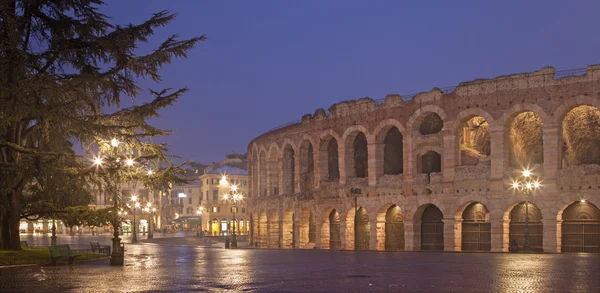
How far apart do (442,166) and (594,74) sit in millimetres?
11782

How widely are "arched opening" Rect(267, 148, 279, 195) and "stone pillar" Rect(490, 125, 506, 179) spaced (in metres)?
27.4

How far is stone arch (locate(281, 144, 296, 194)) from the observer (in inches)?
2571

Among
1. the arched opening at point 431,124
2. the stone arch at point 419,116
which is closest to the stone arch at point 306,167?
the arched opening at point 431,124

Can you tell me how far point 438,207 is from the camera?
4791 centimetres

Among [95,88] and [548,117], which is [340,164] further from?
[95,88]

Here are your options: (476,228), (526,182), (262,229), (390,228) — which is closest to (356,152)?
(390,228)

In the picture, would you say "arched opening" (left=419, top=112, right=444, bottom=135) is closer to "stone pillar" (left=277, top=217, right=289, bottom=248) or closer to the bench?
"stone pillar" (left=277, top=217, right=289, bottom=248)

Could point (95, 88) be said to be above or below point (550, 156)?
above

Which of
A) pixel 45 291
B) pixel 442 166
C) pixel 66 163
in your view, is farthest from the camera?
pixel 442 166

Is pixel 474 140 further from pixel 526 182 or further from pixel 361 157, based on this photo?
pixel 361 157

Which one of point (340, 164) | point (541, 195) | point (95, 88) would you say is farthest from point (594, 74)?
point (95, 88)

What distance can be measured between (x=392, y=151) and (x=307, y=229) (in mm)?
11947

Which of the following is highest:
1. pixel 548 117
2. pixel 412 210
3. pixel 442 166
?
pixel 548 117

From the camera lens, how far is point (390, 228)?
5238 centimetres
